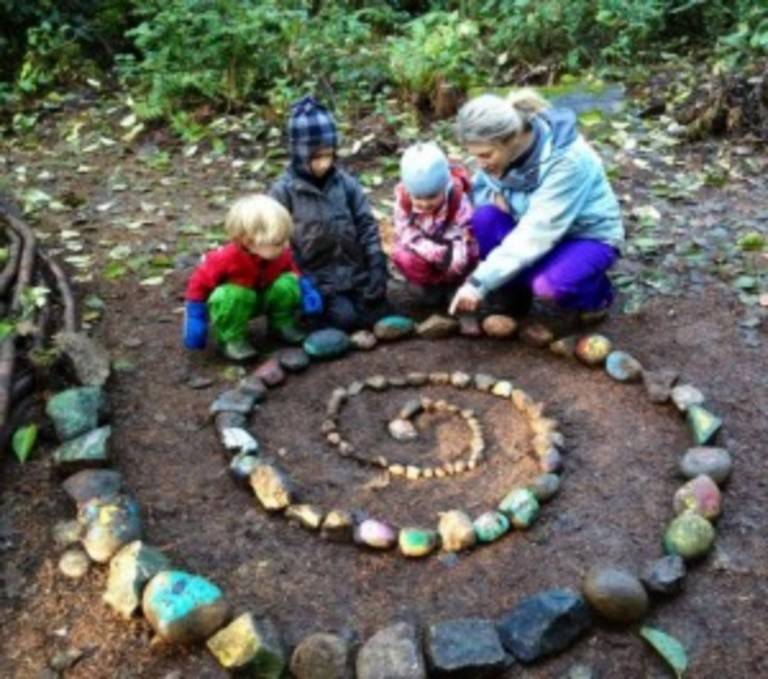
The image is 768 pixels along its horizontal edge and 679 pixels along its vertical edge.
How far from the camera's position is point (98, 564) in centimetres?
341

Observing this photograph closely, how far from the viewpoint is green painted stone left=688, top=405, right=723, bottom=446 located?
3912 millimetres

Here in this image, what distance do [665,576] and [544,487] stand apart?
2.00ft

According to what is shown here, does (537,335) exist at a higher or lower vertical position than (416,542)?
lower

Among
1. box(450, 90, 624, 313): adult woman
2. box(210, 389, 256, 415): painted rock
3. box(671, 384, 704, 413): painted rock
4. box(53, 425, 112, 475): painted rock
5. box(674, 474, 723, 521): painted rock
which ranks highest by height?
box(450, 90, 624, 313): adult woman

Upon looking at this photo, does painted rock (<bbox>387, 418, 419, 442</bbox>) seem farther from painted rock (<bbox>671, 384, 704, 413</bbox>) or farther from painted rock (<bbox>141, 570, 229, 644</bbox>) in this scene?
painted rock (<bbox>141, 570, 229, 644</bbox>)

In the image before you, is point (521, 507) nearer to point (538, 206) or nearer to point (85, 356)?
point (538, 206)

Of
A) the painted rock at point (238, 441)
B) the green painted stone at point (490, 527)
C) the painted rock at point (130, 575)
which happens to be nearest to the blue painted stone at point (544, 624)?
the green painted stone at point (490, 527)

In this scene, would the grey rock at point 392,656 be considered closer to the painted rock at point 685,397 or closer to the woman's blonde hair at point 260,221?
the painted rock at point 685,397

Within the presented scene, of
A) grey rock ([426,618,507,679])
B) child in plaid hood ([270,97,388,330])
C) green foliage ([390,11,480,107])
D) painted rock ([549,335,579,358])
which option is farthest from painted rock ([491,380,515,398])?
green foliage ([390,11,480,107])

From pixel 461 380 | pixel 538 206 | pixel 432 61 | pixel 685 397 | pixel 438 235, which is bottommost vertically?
pixel 432 61

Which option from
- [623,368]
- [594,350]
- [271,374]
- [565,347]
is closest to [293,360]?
[271,374]

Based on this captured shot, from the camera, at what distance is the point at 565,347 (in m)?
4.57

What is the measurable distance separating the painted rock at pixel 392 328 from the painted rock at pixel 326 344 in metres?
0.18

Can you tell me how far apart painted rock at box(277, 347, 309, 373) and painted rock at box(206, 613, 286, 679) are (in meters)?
1.67
